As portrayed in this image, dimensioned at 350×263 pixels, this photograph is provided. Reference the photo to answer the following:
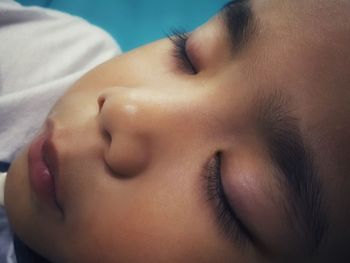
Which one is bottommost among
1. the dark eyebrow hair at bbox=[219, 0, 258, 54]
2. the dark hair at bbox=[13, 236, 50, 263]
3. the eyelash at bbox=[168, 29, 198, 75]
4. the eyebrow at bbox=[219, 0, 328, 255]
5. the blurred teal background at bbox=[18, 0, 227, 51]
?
the dark hair at bbox=[13, 236, 50, 263]

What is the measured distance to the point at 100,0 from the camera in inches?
47.4

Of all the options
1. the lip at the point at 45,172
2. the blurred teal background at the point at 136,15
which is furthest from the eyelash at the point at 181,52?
the blurred teal background at the point at 136,15

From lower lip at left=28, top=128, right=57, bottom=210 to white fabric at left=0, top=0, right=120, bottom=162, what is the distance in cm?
20

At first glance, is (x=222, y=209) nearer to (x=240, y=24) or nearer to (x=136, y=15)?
(x=240, y=24)

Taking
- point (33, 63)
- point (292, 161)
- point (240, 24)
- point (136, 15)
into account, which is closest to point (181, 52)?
point (240, 24)

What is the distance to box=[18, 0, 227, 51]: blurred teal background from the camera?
1.17m

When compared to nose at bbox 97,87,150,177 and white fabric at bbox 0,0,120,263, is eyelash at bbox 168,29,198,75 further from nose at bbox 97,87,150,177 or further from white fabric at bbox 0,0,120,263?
white fabric at bbox 0,0,120,263

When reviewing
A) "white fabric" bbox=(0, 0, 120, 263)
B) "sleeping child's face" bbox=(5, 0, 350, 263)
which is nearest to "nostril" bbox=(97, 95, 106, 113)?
"sleeping child's face" bbox=(5, 0, 350, 263)

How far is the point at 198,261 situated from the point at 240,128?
6.4 inches

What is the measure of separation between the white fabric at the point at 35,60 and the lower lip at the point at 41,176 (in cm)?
20

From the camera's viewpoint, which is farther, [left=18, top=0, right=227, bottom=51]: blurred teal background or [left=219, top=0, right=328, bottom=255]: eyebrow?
[left=18, top=0, right=227, bottom=51]: blurred teal background

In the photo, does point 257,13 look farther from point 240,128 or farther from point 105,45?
point 105,45

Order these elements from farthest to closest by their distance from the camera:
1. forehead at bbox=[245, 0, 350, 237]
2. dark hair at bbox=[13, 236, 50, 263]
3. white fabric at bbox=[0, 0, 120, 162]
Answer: white fabric at bbox=[0, 0, 120, 162]
dark hair at bbox=[13, 236, 50, 263]
forehead at bbox=[245, 0, 350, 237]

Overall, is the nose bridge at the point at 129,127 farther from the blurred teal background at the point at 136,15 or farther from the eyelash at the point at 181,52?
the blurred teal background at the point at 136,15
